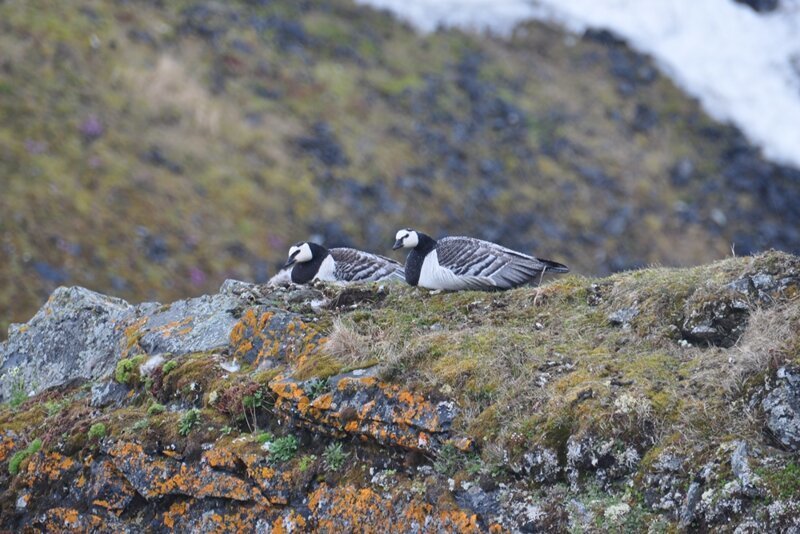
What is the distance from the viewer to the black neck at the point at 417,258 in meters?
12.6

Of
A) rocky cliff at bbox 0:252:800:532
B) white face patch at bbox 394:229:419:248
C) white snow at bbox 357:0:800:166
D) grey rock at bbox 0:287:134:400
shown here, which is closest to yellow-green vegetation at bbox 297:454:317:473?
rocky cliff at bbox 0:252:800:532

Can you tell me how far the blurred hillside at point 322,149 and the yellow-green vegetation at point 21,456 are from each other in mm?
20306

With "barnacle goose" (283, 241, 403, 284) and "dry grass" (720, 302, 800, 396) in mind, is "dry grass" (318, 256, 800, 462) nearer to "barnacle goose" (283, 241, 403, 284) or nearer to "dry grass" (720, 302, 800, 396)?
"dry grass" (720, 302, 800, 396)

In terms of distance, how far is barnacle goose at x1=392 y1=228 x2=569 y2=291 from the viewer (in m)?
12.0

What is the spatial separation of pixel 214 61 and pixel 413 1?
13.7 m

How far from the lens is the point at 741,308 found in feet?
29.7

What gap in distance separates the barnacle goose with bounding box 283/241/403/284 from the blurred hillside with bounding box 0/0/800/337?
58.5 ft

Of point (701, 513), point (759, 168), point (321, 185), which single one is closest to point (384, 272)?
point (701, 513)

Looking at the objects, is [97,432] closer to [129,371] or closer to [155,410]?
[155,410]

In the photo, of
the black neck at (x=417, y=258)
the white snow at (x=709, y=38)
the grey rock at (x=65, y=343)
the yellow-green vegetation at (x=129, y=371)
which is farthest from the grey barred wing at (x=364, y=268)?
the white snow at (x=709, y=38)

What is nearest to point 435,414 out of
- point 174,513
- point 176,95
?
point 174,513

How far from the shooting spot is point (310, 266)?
1483 centimetres

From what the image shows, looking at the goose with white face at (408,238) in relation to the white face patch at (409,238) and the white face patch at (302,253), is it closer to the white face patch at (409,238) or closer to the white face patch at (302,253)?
the white face patch at (409,238)

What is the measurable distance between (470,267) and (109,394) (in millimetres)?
4846
